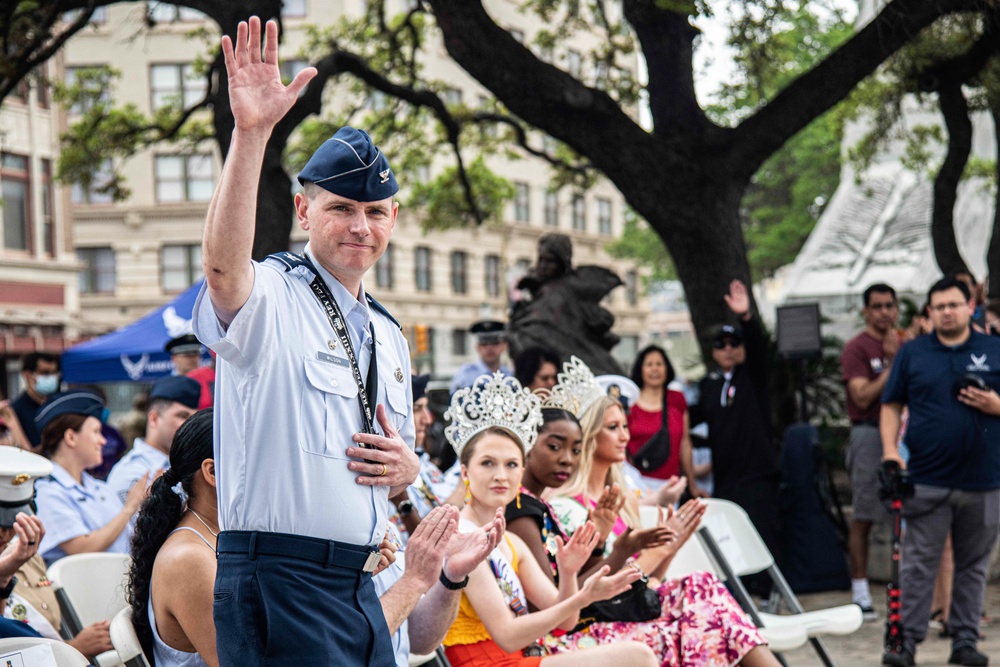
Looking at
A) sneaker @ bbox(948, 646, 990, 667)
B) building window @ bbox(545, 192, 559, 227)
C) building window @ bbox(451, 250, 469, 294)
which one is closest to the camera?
sneaker @ bbox(948, 646, 990, 667)

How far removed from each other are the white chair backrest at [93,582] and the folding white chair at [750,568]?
9.19 ft

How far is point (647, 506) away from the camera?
644 centimetres

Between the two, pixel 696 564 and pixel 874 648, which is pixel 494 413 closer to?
pixel 696 564

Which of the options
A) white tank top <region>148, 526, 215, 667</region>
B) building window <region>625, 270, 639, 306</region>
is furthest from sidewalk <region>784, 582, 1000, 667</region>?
building window <region>625, 270, 639, 306</region>

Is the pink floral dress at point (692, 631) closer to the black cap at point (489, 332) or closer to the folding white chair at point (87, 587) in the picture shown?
the folding white chair at point (87, 587)

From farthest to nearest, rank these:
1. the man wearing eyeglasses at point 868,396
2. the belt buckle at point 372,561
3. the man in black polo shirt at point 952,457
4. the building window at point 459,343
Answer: the building window at point 459,343 → the man wearing eyeglasses at point 868,396 → the man in black polo shirt at point 952,457 → the belt buckle at point 372,561

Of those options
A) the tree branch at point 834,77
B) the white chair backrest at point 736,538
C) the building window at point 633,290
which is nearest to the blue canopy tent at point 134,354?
the tree branch at point 834,77

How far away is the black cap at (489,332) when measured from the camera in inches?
395

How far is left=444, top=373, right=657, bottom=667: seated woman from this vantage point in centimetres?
423

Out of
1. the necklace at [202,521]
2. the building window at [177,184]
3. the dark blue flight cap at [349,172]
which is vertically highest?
the building window at [177,184]

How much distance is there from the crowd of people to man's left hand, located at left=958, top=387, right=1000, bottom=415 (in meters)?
0.01

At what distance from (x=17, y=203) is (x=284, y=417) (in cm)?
3033

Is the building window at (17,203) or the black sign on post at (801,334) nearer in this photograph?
the black sign on post at (801,334)

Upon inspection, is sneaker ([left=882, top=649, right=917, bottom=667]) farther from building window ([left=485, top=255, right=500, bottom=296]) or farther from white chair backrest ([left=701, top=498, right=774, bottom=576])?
building window ([left=485, top=255, right=500, bottom=296])
